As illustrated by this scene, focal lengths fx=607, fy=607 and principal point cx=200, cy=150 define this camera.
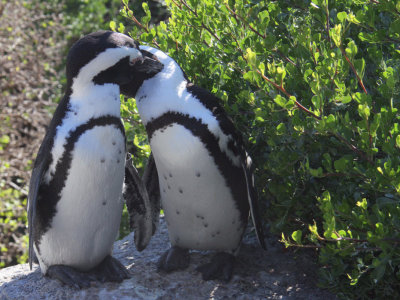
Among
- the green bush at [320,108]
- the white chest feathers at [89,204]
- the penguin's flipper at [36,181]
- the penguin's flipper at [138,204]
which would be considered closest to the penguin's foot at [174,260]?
the penguin's flipper at [138,204]

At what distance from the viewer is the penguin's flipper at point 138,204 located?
96.3 inches

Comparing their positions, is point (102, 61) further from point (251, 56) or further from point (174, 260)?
point (174, 260)

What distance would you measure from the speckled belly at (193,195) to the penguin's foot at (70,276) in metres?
0.39

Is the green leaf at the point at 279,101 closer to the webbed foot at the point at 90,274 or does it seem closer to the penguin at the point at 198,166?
the penguin at the point at 198,166

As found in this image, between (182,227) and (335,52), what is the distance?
36.2 inches

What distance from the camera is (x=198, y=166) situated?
2166 mm

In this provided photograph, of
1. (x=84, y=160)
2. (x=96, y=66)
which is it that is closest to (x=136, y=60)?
(x=96, y=66)

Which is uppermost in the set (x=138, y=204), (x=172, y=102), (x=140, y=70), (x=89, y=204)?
(x=140, y=70)

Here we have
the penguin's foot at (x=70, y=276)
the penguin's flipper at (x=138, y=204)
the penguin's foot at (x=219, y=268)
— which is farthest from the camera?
the penguin's flipper at (x=138, y=204)

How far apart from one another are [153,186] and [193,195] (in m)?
0.39

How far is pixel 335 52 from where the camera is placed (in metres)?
1.86

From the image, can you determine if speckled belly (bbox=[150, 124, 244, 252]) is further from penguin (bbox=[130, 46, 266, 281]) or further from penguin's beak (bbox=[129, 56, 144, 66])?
penguin's beak (bbox=[129, 56, 144, 66])

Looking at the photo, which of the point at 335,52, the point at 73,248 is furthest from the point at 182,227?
the point at 335,52

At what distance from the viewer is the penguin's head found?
6.84 ft
